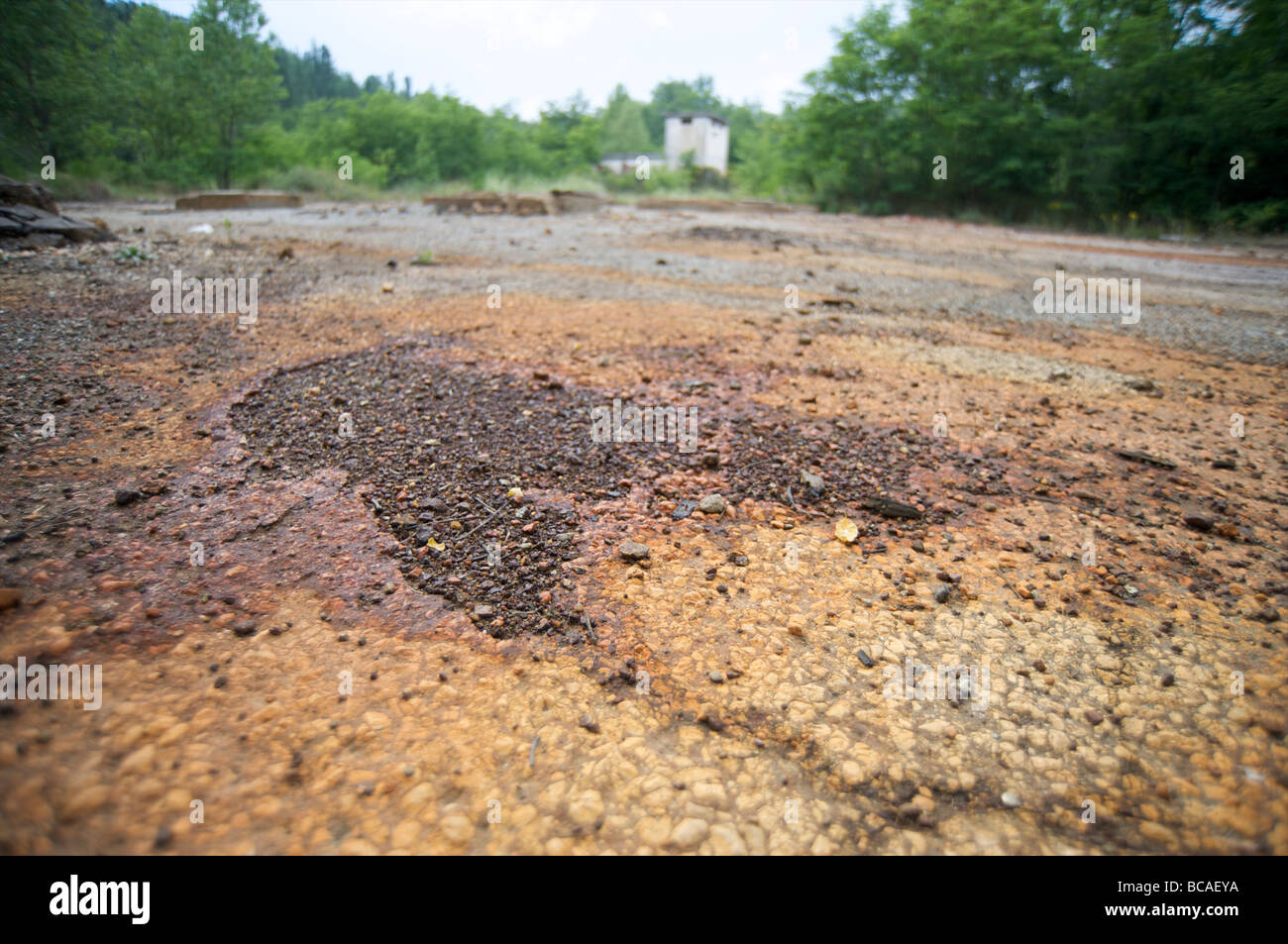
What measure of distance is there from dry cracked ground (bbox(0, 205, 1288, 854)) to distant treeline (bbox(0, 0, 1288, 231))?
1040 centimetres

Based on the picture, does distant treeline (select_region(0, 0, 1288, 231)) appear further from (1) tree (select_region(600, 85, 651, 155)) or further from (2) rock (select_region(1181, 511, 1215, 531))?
(1) tree (select_region(600, 85, 651, 155))

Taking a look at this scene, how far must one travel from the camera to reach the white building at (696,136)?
182 feet

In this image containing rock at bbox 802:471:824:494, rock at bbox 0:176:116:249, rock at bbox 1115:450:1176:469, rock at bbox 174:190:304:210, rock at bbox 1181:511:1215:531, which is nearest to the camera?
rock at bbox 1181:511:1215:531

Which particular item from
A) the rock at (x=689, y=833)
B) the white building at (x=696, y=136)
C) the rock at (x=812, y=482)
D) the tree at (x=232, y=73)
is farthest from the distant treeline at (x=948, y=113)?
the white building at (x=696, y=136)

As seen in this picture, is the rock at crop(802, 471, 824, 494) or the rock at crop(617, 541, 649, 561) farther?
the rock at crop(802, 471, 824, 494)

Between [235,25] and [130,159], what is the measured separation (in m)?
6.18

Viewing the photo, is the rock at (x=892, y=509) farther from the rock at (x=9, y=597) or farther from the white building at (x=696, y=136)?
the white building at (x=696, y=136)

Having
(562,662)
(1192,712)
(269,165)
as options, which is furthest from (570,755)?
(269,165)

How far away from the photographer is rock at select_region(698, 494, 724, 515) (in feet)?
9.33

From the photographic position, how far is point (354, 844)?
140cm

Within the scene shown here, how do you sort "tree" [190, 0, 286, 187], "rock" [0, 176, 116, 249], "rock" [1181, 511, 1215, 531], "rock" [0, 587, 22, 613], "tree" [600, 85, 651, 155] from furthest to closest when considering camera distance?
"tree" [600, 85, 651, 155], "tree" [190, 0, 286, 187], "rock" [0, 176, 116, 249], "rock" [1181, 511, 1215, 531], "rock" [0, 587, 22, 613]

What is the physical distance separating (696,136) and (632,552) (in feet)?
201

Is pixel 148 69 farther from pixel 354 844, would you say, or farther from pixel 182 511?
pixel 354 844

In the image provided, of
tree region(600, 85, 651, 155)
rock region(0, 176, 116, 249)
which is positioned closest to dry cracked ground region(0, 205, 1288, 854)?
rock region(0, 176, 116, 249)
